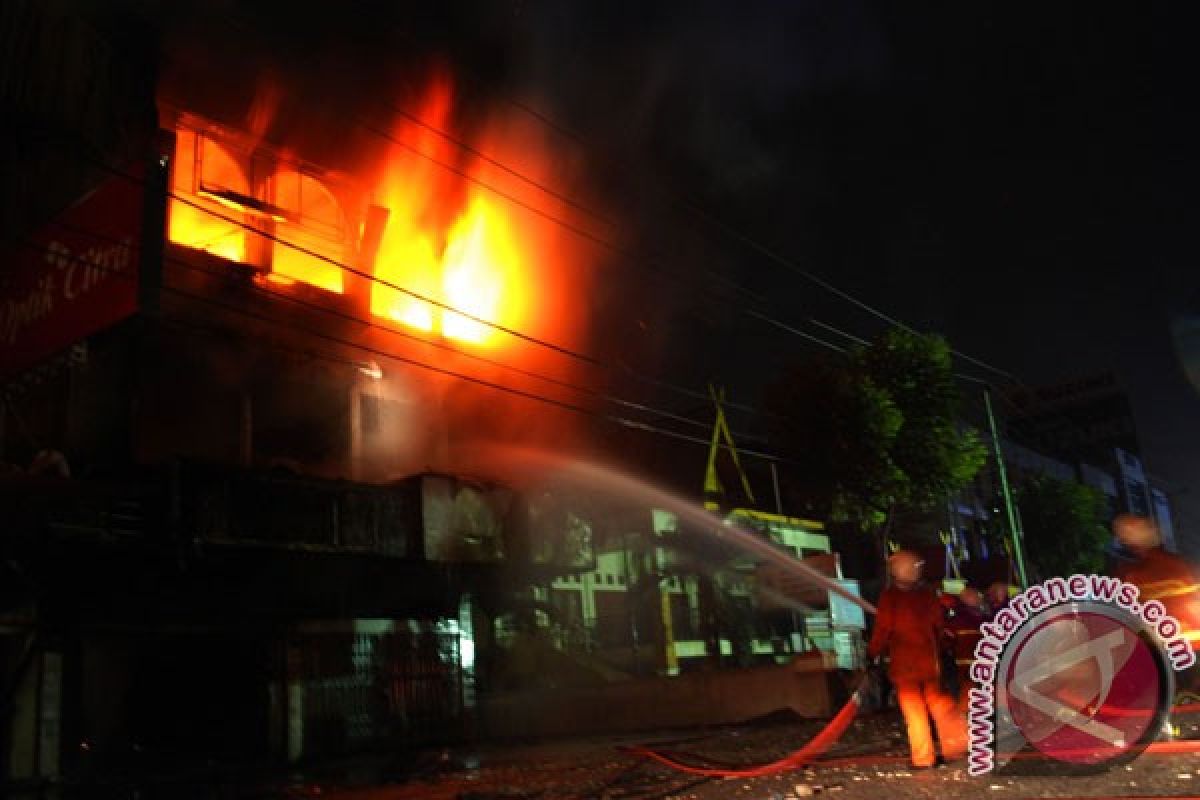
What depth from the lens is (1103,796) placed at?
536 cm

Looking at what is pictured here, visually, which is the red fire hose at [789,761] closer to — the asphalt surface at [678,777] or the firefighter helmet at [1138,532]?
the asphalt surface at [678,777]

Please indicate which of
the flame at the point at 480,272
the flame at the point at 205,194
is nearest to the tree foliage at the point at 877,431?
the flame at the point at 480,272

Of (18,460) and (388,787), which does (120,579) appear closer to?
(18,460)

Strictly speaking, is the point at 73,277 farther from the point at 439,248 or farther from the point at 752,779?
the point at 439,248

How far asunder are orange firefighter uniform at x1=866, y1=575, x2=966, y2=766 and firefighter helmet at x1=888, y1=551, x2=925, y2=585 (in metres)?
0.10

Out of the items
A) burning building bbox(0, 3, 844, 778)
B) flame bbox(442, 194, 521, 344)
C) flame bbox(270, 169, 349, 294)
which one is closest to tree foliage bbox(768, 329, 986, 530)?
burning building bbox(0, 3, 844, 778)

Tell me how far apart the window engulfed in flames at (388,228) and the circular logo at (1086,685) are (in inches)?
511

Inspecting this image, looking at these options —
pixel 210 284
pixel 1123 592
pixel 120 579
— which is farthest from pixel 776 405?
pixel 1123 592

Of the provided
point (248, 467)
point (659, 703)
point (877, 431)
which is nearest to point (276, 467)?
point (248, 467)

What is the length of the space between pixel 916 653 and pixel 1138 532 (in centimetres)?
193

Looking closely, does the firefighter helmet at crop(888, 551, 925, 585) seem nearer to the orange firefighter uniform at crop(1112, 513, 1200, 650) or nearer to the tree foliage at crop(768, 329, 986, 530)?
the orange firefighter uniform at crop(1112, 513, 1200, 650)

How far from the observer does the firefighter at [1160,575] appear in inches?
266

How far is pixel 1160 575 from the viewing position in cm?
693

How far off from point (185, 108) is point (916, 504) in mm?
21901
